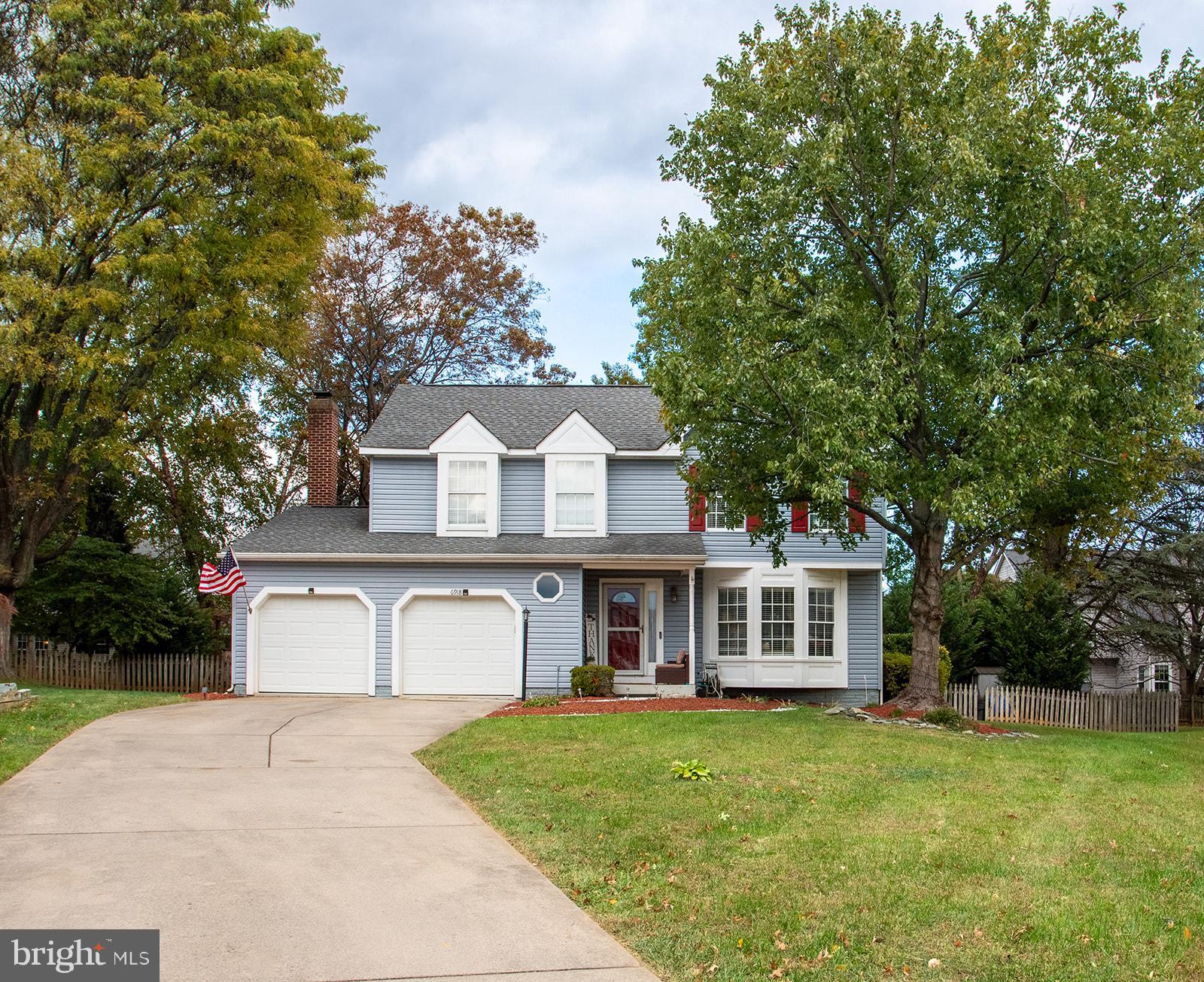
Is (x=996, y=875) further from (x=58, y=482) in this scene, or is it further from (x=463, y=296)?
(x=463, y=296)

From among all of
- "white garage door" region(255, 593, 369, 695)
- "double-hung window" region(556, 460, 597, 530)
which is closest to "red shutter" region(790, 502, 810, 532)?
"double-hung window" region(556, 460, 597, 530)

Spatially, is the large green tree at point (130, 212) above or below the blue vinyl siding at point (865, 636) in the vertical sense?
above

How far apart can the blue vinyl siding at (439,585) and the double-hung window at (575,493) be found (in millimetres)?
1527

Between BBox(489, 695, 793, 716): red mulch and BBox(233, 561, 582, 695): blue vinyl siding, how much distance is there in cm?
184

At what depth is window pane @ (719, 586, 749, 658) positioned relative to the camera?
78.6 feet

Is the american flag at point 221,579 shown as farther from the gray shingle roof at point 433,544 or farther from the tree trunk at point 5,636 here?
the tree trunk at point 5,636

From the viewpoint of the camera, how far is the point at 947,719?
16.9m

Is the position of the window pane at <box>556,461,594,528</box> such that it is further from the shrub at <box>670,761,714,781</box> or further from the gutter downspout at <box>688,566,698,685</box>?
the shrub at <box>670,761,714,781</box>

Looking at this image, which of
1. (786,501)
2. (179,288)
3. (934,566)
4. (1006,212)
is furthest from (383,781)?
(179,288)

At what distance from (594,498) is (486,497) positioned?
7.83 feet

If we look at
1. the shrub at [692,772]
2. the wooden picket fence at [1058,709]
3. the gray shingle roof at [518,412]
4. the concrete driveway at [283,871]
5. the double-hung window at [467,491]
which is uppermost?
the gray shingle roof at [518,412]

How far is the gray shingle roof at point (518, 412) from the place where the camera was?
79.6 feet

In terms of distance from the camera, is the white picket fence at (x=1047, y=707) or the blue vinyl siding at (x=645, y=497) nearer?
the white picket fence at (x=1047, y=707)

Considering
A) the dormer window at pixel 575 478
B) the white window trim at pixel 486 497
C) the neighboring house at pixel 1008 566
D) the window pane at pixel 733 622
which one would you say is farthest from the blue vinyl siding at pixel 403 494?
the neighboring house at pixel 1008 566
